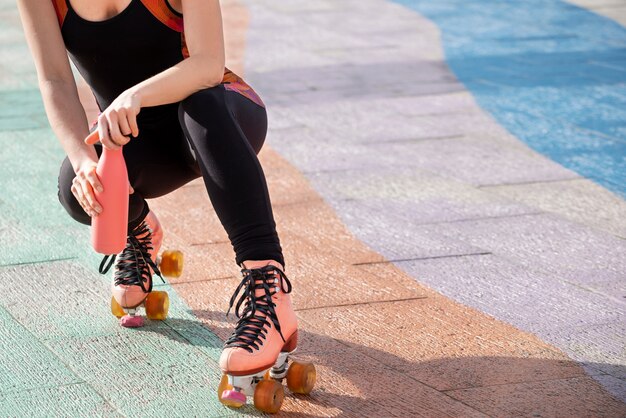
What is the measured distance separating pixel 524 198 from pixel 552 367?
1828mm

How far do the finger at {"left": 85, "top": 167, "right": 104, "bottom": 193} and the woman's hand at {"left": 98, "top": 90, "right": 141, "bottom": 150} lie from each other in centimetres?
10

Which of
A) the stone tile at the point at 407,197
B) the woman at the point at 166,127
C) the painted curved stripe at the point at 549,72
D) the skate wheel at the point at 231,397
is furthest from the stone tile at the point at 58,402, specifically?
the painted curved stripe at the point at 549,72

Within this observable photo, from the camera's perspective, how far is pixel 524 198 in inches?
185

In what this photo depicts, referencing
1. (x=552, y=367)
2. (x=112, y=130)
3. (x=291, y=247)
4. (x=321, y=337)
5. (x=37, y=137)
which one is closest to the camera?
(x=112, y=130)

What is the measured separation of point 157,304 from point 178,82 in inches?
32.4

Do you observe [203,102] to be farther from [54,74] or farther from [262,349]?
[262,349]

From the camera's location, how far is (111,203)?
2.65 m

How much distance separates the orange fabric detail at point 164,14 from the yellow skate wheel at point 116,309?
90 centimetres

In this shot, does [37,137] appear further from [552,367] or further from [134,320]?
[552,367]

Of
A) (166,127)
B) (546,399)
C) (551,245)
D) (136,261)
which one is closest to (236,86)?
(166,127)

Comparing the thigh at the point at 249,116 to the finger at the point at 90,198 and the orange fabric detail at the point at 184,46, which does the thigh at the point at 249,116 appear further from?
the finger at the point at 90,198

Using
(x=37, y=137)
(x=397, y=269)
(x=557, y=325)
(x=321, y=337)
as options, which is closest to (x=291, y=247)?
(x=397, y=269)

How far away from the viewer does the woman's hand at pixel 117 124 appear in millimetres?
2596

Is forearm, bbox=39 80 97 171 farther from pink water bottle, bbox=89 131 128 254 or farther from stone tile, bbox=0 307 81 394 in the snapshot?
stone tile, bbox=0 307 81 394
